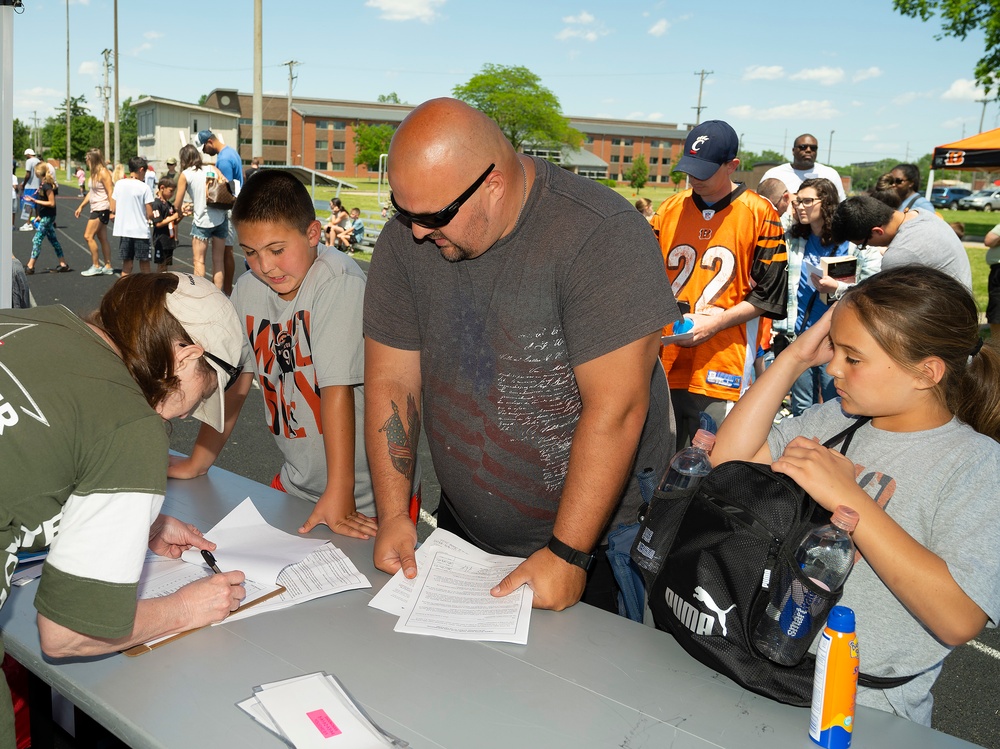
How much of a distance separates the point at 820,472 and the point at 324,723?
100cm

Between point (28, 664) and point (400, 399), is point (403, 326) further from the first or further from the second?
point (28, 664)

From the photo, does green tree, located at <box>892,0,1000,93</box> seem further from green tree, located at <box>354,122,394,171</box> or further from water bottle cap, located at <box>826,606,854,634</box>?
green tree, located at <box>354,122,394,171</box>

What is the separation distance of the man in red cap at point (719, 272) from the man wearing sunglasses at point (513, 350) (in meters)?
1.66

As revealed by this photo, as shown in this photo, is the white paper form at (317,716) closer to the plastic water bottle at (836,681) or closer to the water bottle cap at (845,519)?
the plastic water bottle at (836,681)

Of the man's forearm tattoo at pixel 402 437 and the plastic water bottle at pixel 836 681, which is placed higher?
the man's forearm tattoo at pixel 402 437

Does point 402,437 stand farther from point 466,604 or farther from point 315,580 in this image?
point 466,604

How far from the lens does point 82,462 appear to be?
4.43 feet

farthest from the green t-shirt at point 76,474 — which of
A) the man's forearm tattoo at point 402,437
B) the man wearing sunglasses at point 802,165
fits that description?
the man wearing sunglasses at point 802,165

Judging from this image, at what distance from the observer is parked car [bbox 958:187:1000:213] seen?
128 feet

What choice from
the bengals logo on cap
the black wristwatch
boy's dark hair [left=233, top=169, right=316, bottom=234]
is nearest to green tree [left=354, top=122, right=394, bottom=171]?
the bengals logo on cap

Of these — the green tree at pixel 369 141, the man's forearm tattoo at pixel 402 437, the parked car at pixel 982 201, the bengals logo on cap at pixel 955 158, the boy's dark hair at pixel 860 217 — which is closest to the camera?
the man's forearm tattoo at pixel 402 437

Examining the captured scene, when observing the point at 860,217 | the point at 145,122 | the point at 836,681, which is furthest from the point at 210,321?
the point at 145,122

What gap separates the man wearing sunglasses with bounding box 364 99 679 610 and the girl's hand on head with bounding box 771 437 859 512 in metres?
0.42

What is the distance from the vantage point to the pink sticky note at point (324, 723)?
134cm
